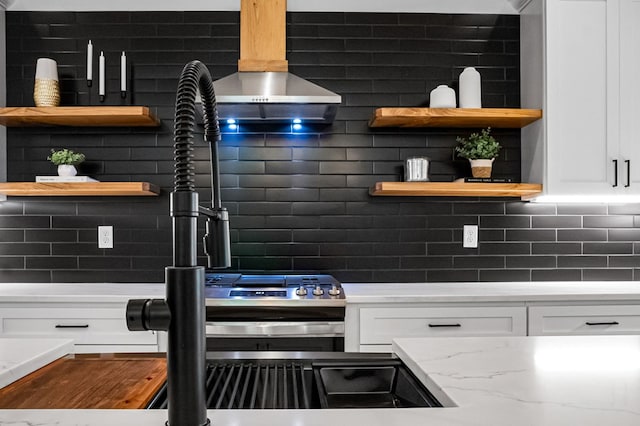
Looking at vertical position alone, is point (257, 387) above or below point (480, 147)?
below

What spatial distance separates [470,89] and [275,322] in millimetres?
1729

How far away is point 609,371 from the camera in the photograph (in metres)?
0.92

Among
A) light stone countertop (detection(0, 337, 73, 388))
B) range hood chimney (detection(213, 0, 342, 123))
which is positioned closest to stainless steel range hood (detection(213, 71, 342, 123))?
range hood chimney (detection(213, 0, 342, 123))

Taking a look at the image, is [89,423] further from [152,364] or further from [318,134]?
[318,134]

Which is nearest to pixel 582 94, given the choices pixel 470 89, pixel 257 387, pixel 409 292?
pixel 470 89

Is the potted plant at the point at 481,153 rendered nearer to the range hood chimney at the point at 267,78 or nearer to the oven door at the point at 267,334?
the range hood chimney at the point at 267,78

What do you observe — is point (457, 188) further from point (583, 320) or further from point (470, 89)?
point (583, 320)

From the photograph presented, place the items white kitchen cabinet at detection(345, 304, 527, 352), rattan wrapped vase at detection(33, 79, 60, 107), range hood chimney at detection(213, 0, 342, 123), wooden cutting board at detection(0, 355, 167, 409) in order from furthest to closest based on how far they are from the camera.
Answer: rattan wrapped vase at detection(33, 79, 60, 107) < range hood chimney at detection(213, 0, 342, 123) < white kitchen cabinet at detection(345, 304, 527, 352) < wooden cutting board at detection(0, 355, 167, 409)

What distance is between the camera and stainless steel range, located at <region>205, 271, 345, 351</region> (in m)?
2.37

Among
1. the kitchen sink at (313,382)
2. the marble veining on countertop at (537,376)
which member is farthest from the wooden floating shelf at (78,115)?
the marble veining on countertop at (537,376)

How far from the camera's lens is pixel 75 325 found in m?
2.50

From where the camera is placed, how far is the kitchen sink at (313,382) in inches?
35.4

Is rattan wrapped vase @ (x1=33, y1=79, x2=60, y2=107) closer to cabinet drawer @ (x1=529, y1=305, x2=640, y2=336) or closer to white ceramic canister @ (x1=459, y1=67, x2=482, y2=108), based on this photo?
white ceramic canister @ (x1=459, y1=67, x2=482, y2=108)

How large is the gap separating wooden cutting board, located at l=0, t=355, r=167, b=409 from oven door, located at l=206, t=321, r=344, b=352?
1.26m
